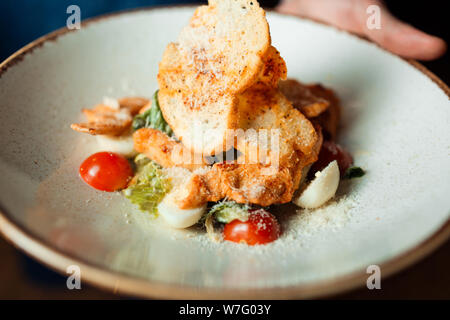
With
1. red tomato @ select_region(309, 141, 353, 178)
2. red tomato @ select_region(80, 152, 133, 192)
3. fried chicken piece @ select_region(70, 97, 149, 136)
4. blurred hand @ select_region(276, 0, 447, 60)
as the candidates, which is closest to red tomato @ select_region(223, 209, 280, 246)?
Result: red tomato @ select_region(309, 141, 353, 178)

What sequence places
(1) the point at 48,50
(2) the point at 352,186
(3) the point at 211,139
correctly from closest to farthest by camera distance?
(3) the point at 211,139 < (2) the point at 352,186 < (1) the point at 48,50

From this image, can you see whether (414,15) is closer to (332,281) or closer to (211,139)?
(211,139)

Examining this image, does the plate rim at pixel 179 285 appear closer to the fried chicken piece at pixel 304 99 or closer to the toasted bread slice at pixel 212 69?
the toasted bread slice at pixel 212 69

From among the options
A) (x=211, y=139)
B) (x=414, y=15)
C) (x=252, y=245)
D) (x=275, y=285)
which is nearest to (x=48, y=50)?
(x=211, y=139)

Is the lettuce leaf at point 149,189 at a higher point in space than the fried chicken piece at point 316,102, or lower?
lower

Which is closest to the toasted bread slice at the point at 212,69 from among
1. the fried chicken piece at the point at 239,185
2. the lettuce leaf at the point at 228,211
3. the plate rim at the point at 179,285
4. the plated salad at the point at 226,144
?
the plated salad at the point at 226,144

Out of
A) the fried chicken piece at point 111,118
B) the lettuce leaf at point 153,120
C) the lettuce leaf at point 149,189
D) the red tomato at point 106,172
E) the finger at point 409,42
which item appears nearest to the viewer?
the lettuce leaf at point 149,189

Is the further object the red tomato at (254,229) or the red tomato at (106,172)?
the red tomato at (106,172)

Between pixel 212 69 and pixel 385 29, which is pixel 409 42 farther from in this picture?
pixel 212 69
